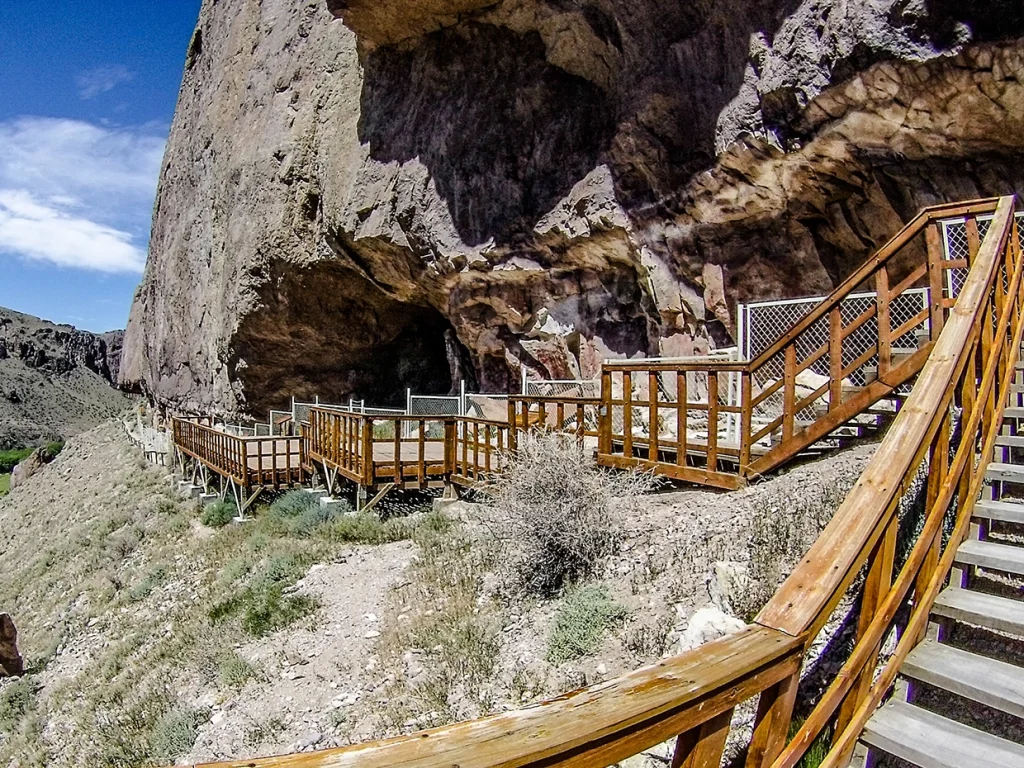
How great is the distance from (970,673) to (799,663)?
1107 mm

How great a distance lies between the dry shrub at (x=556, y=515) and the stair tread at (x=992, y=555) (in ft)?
10.1

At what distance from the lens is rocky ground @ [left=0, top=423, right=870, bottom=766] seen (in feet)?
16.2

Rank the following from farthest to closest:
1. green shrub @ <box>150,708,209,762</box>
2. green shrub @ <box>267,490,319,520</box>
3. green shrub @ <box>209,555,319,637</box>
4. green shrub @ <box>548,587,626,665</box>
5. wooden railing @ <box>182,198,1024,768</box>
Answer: green shrub @ <box>267,490,319,520</box> < green shrub @ <box>209,555,319,637</box> < green shrub @ <box>150,708,209,762</box> < green shrub @ <box>548,587,626,665</box> < wooden railing @ <box>182,198,1024,768</box>

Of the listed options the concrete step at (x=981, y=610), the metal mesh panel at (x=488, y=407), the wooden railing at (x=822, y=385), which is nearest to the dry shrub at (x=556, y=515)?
the wooden railing at (x=822, y=385)

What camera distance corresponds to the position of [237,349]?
80.1 ft

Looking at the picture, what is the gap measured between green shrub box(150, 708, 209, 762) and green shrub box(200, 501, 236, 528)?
→ 972 centimetres

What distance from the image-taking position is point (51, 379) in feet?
290

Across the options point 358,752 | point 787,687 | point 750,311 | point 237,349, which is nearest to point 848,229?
point 750,311

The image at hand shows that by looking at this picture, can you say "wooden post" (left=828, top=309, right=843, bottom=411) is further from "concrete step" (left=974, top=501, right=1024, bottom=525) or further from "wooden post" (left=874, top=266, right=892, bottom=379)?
"concrete step" (left=974, top=501, right=1024, bottom=525)

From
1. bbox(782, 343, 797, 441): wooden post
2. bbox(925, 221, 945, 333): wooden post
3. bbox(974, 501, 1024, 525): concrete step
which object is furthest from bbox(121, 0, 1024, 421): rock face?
bbox(974, 501, 1024, 525): concrete step

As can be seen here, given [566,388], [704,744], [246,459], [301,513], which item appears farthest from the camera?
[566,388]

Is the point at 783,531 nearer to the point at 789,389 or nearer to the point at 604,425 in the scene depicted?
the point at 789,389

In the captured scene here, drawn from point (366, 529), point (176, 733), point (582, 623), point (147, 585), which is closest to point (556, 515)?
point (582, 623)

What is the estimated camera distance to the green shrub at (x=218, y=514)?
15.6 m
